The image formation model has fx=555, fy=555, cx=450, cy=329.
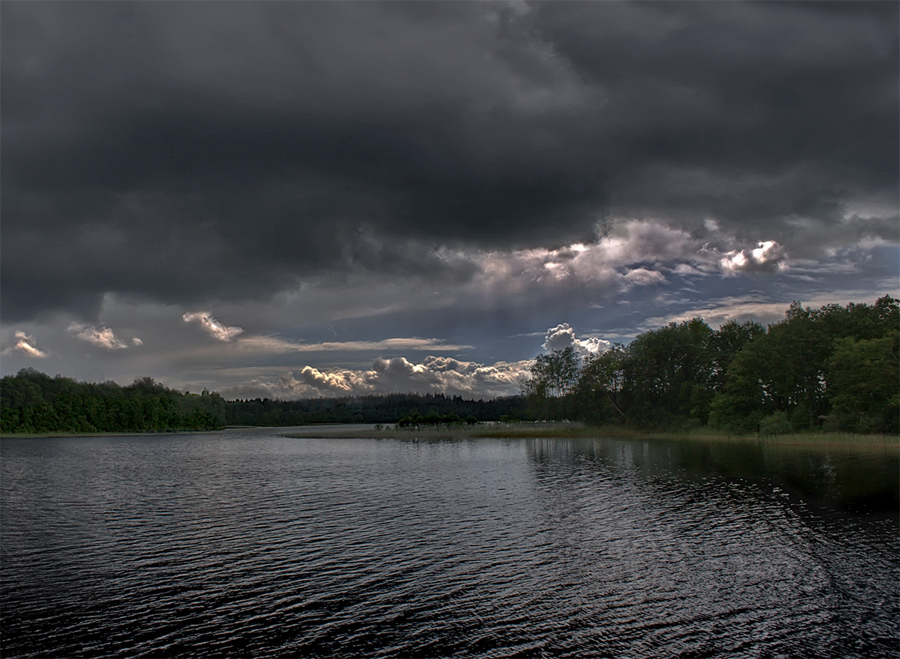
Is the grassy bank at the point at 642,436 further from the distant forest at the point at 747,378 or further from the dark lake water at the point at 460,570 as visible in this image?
the dark lake water at the point at 460,570

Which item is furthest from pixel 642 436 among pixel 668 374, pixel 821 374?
pixel 821 374

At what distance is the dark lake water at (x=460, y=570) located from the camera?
16.8m

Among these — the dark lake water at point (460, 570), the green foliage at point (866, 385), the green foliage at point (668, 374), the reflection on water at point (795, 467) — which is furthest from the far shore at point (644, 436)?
the dark lake water at point (460, 570)

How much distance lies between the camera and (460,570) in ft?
76.1

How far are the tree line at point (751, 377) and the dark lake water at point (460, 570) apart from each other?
48.3 m

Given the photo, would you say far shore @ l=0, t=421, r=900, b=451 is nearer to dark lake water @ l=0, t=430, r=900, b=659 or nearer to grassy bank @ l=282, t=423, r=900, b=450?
grassy bank @ l=282, t=423, r=900, b=450

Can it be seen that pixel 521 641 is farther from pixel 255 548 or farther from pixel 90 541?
pixel 90 541

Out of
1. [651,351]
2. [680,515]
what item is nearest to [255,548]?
[680,515]

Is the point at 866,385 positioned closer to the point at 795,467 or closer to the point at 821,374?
the point at 821,374

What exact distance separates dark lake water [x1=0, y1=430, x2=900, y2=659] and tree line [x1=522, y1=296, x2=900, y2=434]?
1902 inches

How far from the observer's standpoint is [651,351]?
456 ft

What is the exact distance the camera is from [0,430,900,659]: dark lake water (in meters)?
16.8

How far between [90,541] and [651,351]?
130001mm

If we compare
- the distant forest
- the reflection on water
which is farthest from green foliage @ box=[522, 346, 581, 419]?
the reflection on water
